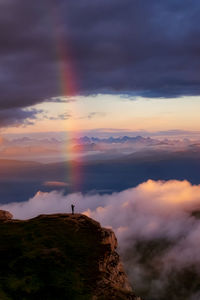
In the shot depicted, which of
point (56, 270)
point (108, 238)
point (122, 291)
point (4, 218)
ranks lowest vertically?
point (122, 291)

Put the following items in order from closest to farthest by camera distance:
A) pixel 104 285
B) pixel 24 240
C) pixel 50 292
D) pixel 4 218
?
pixel 50 292 → pixel 104 285 → pixel 24 240 → pixel 4 218

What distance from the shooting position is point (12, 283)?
82812 mm

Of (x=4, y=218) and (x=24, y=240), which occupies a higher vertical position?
(x=4, y=218)

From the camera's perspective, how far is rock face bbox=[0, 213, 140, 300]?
8138 cm

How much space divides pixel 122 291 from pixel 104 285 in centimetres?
460

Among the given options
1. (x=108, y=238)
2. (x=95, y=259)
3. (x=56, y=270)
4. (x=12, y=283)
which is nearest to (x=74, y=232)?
(x=108, y=238)

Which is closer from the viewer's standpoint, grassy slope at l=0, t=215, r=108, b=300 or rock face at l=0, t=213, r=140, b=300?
grassy slope at l=0, t=215, r=108, b=300

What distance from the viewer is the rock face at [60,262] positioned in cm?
8138

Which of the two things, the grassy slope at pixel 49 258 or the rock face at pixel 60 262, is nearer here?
the grassy slope at pixel 49 258

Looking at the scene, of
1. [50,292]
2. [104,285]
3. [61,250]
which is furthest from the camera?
[61,250]

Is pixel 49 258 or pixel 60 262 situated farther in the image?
pixel 49 258

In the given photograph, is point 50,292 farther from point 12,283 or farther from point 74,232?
point 74,232

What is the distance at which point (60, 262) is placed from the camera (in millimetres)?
94750

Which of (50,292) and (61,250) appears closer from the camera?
(50,292)
